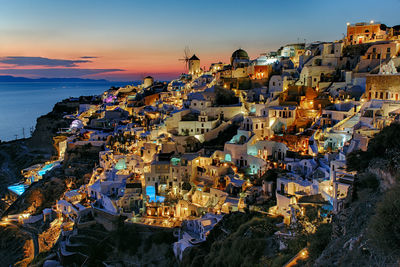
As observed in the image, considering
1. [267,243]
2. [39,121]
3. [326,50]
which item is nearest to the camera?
[267,243]

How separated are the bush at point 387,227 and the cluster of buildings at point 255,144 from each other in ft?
20.8

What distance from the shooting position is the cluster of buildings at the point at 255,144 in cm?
1798

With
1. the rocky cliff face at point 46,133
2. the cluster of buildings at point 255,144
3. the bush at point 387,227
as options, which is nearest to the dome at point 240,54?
the cluster of buildings at point 255,144

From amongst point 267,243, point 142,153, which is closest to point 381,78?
point 267,243

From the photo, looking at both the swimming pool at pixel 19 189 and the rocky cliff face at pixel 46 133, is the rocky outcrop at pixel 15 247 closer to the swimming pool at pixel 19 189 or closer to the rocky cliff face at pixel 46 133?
the swimming pool at pixel 19 189

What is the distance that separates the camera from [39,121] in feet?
180

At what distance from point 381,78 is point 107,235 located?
2328 centimetres

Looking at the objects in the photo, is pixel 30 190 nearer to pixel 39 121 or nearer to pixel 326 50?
pixel 39 121

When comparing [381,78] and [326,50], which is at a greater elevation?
[326,50]

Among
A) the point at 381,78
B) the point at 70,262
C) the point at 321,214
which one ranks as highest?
the point at 381,78

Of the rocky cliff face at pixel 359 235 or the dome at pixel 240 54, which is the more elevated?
the dome at pixel 240 54

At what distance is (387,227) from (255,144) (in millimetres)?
17860

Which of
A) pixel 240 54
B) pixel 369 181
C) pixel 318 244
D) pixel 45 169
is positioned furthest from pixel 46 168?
pixel 369 181

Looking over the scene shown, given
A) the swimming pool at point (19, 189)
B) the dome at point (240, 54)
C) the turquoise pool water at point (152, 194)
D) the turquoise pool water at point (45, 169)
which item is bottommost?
the swimming pool at point (19, 189)
